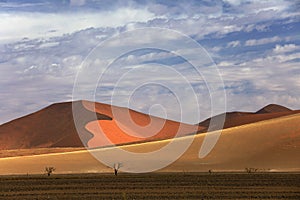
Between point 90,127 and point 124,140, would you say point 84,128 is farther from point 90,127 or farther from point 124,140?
point 124,140

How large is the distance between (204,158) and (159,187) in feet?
83.7

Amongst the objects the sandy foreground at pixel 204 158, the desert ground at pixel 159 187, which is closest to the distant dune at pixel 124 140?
the sandy foreground at pixel 204 158

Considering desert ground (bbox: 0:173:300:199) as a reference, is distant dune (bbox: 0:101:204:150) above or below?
above

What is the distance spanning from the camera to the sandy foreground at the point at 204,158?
51969 millimetres

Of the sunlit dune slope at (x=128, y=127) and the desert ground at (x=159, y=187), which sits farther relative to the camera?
the sunlit dune slope at (x=128, y=127)

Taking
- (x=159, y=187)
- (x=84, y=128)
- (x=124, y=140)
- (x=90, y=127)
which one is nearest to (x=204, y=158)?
(x=159, y=187)

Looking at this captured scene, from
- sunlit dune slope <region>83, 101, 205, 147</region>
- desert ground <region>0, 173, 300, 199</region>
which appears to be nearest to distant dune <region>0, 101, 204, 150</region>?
sunlit dune slope <region>83, 101, 205, 147</region>

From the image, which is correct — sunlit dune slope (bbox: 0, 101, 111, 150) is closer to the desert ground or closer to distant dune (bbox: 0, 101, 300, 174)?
distant dune (bbox: 0, 101, 300, 174)

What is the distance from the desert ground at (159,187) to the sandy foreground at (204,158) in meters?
11.4

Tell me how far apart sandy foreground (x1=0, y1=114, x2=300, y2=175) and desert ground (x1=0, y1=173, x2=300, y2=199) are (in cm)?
1140

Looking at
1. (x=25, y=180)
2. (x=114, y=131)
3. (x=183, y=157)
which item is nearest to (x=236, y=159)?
(x=183, y=157)

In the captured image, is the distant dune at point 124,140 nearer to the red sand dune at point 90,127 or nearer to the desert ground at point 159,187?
the red sand dune at point 90,127

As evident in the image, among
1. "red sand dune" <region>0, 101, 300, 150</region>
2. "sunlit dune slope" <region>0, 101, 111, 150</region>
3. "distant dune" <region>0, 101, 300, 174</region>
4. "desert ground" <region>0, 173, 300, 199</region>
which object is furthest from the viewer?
"sunlit dune slope" <region>0, 101, 111, 150</region>

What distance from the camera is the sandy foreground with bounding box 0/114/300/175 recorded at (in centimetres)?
5197
